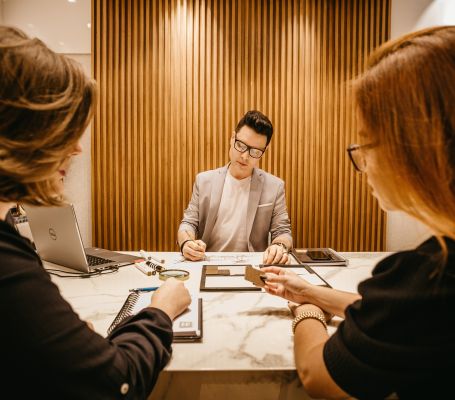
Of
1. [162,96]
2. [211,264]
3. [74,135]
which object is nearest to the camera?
[74,135]

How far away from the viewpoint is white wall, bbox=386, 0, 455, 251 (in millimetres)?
3492

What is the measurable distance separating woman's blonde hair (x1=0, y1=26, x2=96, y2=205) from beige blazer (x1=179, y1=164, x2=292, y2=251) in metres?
2.09

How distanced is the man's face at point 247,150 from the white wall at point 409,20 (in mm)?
1574

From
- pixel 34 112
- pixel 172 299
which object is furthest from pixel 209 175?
pixel 34 112

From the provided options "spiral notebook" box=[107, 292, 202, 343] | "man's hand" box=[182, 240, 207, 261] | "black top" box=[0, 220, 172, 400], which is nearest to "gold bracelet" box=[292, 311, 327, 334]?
"spiral notebook" box=[107, 292, 202, 343]

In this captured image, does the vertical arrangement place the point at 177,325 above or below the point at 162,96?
below

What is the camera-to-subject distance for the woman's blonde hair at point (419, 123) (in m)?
0.70

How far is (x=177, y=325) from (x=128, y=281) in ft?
2.08

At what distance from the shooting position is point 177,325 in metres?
1.18

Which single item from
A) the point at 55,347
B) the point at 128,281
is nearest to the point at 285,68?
the point at 128,281

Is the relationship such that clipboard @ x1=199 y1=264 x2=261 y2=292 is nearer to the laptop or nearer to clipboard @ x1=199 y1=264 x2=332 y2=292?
clipboard @ x1=199 y1=264 x2=332 y2=292

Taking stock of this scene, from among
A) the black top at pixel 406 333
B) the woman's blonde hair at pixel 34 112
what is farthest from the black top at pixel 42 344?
the black top at pixel 406 333

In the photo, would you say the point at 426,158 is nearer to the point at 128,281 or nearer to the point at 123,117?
the point at 128,281

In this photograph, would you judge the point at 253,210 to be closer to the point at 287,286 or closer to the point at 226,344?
the point at 287,286
